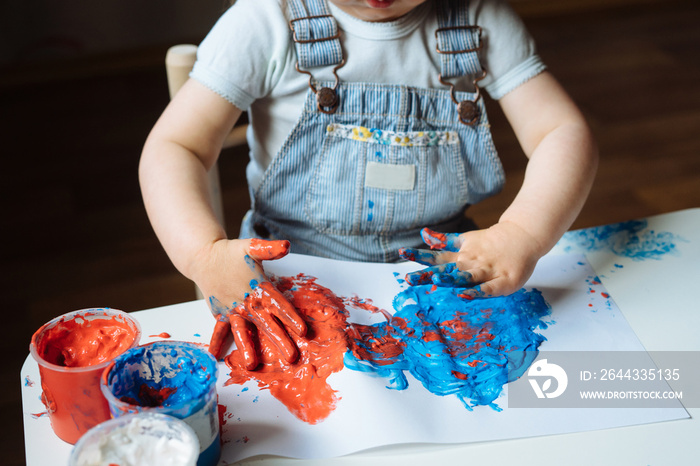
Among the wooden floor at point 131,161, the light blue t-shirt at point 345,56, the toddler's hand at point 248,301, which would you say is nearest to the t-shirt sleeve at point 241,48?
the light blue t-shirt at point 345,56

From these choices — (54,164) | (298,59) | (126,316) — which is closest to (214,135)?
(298,59)

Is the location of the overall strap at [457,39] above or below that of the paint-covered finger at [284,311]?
above

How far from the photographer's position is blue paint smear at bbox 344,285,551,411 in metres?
0.62

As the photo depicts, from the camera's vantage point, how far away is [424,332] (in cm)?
67

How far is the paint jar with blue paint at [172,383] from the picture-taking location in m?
0.52

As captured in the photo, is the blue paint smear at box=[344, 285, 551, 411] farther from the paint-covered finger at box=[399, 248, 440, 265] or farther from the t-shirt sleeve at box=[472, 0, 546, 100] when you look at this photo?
the t-shirt sleeve at box=[472, 0, 546, 100]

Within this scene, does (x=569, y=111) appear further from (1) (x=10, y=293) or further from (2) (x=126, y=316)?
(1) (x=10, y=293)

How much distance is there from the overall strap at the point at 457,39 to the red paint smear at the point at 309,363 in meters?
0.33

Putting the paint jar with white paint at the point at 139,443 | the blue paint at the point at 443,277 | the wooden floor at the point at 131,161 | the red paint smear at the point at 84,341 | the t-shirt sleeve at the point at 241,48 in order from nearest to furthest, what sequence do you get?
the paint jar with white paint at the point at 139,443 → the red paint smear at the point at 84,341 → the blue paint at the point at 443,277 → the t-shirt sleeve at the point at 241,48 → the wooden floor at the point at 131,161

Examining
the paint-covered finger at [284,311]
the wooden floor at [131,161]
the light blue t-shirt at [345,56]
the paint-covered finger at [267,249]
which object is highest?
the light blue t-shirt at [345,56]

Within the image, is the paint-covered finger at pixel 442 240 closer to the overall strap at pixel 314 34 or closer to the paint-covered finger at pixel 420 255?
the paint-covered finger at pixel 420 255

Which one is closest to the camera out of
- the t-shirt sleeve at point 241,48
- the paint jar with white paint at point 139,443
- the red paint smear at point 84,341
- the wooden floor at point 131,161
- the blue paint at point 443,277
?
the paint jar with white paint at point 139,443

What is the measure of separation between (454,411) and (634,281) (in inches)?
11.5

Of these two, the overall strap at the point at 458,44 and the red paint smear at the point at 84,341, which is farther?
the overall strap at the point at 458,44
